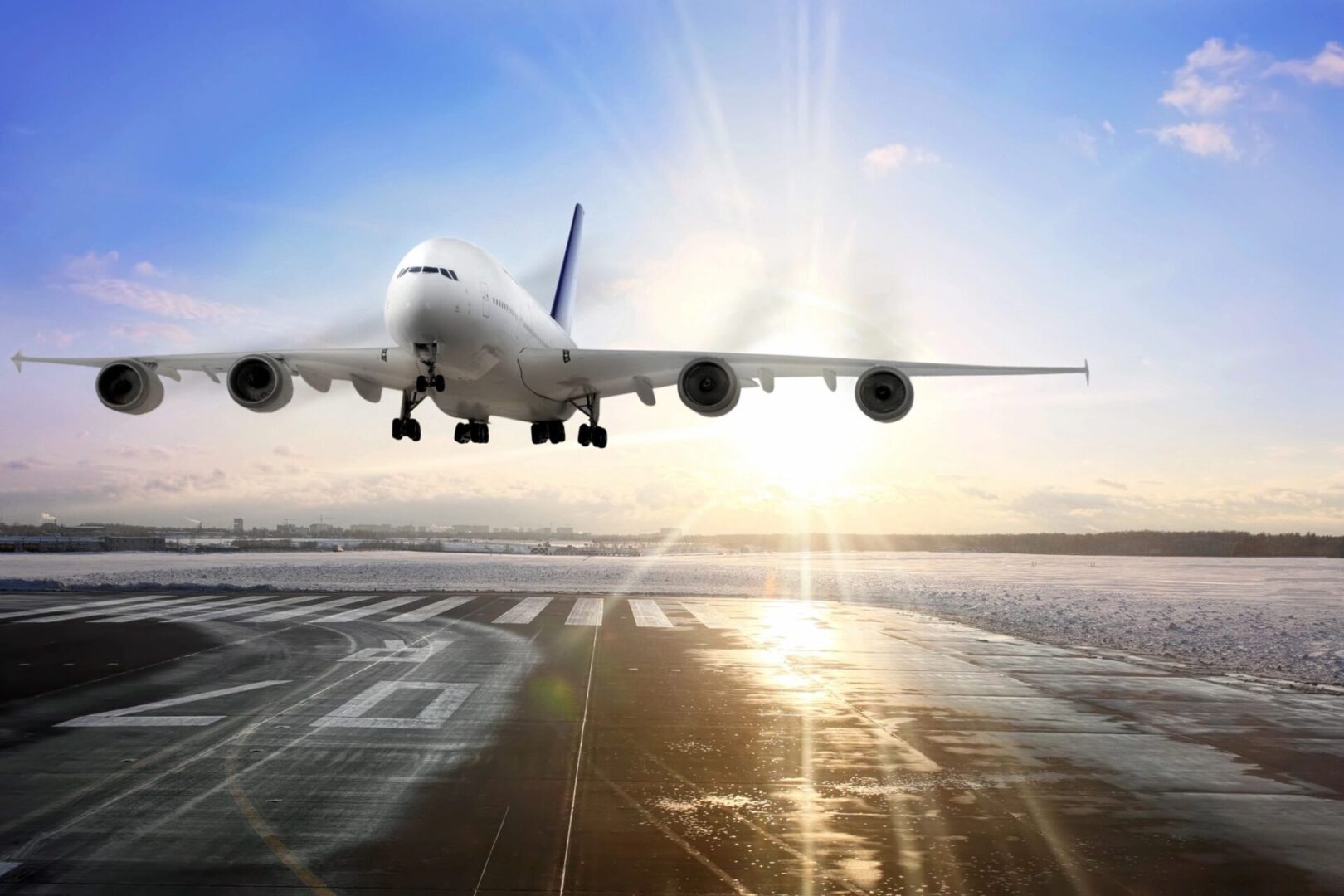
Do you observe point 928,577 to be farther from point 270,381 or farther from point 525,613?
point 270,381

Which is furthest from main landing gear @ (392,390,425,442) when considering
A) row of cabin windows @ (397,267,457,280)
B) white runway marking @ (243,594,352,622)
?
row of cabin windows @ (397,267,457,280)

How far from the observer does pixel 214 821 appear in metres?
7.92

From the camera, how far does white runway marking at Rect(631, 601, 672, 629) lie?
2450cm

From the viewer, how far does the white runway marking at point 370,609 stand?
24594 millimetres

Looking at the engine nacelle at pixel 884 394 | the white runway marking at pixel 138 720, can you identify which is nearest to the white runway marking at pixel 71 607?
the white runway marking at pixel 138 720

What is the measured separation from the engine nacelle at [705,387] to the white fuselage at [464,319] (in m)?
4.28

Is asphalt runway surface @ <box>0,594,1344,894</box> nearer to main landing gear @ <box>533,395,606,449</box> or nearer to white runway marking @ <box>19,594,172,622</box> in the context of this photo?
white runway marking @ <box>19,594,172,622</box>

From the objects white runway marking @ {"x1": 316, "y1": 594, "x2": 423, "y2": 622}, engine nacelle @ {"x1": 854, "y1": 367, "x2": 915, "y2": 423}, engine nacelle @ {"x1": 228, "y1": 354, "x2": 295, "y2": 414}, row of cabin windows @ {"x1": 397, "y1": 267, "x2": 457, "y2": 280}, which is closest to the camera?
row of cabin windows @ {"x1": 397, "y1": 267, "x2": 457, "y2": 280}

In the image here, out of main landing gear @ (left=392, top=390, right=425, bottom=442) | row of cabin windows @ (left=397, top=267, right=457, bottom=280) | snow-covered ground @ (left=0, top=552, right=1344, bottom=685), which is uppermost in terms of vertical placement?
row of cabin windows @ (left=397, top=267, right=457, bottom=280)

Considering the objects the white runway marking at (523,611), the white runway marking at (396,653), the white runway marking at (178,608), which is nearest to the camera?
the white runway marking at (396,653)

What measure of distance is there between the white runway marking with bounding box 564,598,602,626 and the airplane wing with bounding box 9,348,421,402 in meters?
8.12

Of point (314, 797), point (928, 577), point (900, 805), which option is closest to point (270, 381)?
point (314, 797)

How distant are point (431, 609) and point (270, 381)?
911 cm

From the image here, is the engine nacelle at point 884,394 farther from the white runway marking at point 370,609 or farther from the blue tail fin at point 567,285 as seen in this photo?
the blue tail fin at point 567,285
